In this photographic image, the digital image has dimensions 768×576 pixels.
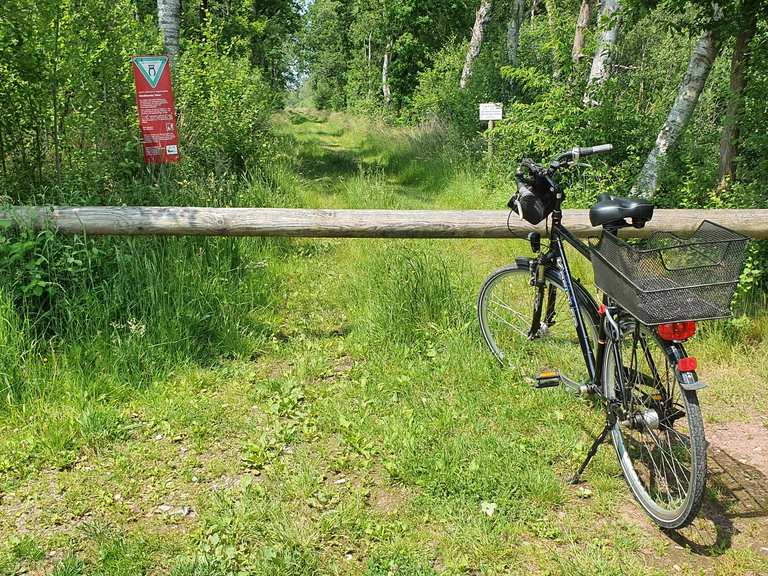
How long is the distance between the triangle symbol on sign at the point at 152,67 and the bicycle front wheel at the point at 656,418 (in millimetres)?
4638

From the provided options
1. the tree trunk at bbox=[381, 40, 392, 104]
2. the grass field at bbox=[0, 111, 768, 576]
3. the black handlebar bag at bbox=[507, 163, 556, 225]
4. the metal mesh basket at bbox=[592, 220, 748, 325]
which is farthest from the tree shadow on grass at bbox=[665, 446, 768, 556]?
the tree trunk at bbox=[381, 40, 392, 104]

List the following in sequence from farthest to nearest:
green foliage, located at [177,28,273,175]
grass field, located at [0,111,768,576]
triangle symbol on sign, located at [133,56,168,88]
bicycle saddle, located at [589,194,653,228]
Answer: green foliage, located at [177,28,273,175], triangle symbol on sign, located at [133,56,168,88], bicycle saddle, located at [589,194,653,228], grass field, located at [0,111,768,576]

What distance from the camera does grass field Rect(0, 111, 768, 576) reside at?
2.49 meters

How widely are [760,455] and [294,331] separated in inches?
129

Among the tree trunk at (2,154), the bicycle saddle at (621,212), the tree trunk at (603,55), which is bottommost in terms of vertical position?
the bicycle saddle at (621,212)

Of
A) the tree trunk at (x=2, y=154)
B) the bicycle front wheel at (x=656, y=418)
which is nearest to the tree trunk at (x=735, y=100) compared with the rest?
the bicycle front wheel at (x=656, y=418)

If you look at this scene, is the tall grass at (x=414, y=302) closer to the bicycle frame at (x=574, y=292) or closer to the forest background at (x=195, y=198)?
the forest background at (x=195, y=198)

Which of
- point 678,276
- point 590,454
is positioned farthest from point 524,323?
point 678,276

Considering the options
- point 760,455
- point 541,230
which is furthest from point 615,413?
point 541,230

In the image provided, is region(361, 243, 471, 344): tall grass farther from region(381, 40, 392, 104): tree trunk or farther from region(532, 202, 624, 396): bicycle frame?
region(381, 40, 392, 104): tree trunk

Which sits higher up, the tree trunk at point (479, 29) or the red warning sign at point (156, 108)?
the tree trunk at point (479, 29)

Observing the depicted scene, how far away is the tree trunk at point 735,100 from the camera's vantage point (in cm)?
465

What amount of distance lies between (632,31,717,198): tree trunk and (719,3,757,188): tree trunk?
432mm

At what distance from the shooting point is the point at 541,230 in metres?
4.27
